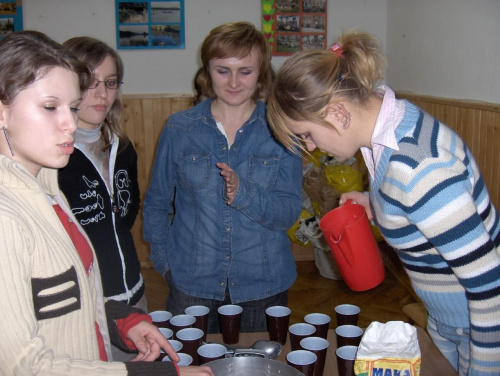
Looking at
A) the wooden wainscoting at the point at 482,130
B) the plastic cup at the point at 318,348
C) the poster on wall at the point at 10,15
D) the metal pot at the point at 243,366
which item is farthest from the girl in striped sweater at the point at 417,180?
the poster on wall at the point at 10,15

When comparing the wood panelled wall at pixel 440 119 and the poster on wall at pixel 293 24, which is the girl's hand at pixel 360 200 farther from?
the poster on wall at pixel 293 24

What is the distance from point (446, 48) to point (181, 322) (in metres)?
2.52

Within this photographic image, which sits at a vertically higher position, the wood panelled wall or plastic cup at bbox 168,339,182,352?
the wood panelled wall

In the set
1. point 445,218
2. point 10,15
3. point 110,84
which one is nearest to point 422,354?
point 445,218

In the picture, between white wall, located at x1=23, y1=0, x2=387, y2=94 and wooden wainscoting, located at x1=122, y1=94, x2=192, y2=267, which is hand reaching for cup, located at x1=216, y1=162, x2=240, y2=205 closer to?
wooden wainscoting, located at x1=122, y1=94, x2=192, y2=267

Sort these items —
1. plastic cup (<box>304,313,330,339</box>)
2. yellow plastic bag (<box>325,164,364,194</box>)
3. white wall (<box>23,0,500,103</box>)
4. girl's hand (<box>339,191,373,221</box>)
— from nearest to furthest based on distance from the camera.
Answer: plastic cup (<box>304,313,330,339</box>), girl's hand (<box>339,191,373,221</box>), white wall (<box>23,0,500,103</box>), yellow plastic bag (<box>325,164,364,194</box>)

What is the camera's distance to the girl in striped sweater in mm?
1031

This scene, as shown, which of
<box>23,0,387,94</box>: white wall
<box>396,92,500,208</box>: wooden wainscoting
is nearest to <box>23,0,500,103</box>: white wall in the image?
<box>23,0,387,94</box>: white wall

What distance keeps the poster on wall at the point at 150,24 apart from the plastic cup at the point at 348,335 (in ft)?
10.9

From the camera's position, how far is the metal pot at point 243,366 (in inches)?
44.1

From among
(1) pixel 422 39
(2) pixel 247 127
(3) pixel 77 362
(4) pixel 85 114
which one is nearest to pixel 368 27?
(1) pixel 422 39

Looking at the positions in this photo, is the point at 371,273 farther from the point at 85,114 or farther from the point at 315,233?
the point at 315,233

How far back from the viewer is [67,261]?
989 mm

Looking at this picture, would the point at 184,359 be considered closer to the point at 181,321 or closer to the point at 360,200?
the point at 181,321
